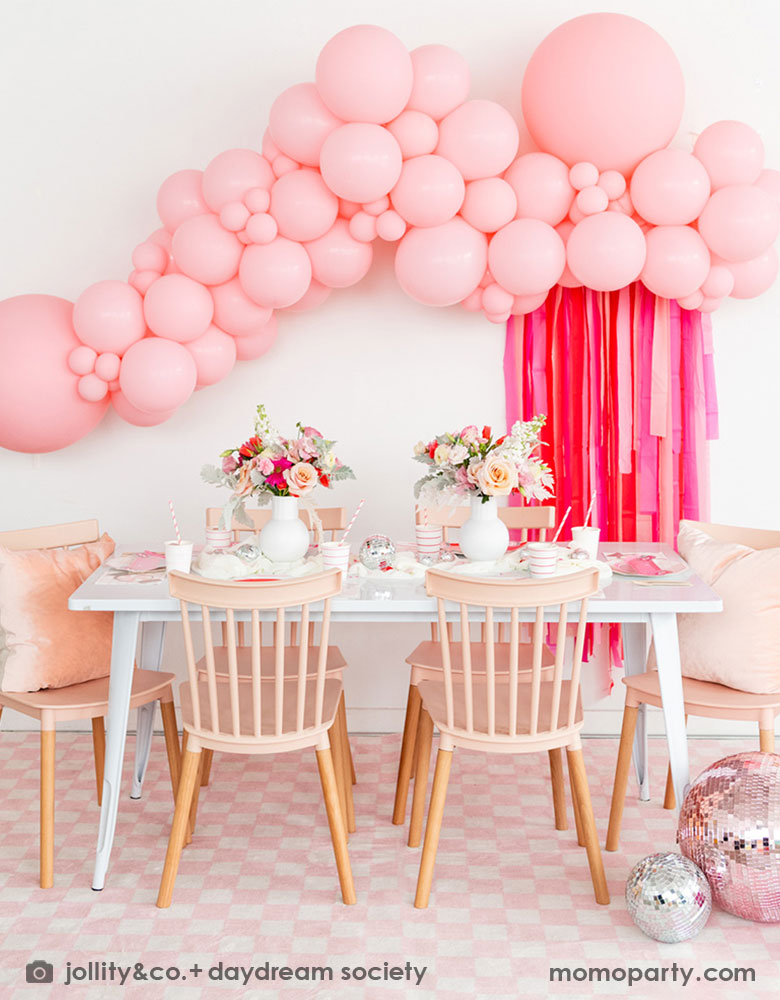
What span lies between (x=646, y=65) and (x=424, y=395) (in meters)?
1.24

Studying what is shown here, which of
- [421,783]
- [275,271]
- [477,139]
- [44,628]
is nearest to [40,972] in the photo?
[44,628]

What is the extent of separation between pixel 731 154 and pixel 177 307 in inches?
67.5

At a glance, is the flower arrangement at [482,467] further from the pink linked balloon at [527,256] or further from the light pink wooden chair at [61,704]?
the light pink wooden chair at [61,704]

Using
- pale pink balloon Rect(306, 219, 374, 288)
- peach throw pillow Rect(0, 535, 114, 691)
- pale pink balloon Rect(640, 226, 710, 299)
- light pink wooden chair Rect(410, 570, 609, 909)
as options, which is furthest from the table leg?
pale pink balloon Rect(640, 226, 710, 299)

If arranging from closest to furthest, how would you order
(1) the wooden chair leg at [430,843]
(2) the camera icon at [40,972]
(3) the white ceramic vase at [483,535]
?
(2) the camera icon at [40,972], (1) the wooden chair leg at [430,843], (3) the white ceramic vase at [483,535]

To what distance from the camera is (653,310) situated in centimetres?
326

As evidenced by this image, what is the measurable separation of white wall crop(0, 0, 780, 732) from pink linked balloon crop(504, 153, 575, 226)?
45 cm

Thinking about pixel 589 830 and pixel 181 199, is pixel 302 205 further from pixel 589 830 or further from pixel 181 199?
pixel 589 830

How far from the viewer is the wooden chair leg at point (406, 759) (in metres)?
2.72

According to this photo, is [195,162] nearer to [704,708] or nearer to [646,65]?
[646,65]

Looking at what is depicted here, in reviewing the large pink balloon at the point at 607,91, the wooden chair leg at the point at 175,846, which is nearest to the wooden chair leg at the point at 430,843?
the wooden chair leg at the point at 175,846

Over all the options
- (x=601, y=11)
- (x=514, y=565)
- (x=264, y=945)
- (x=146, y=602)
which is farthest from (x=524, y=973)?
(x=601, y=11)

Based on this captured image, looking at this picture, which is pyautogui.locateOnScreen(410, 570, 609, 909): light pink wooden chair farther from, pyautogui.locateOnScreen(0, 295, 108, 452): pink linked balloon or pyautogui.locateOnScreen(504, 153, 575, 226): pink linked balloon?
pyautogui.locateOnScreen(0, 295, 108, 452): pink linked balloon

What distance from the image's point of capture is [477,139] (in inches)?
112
